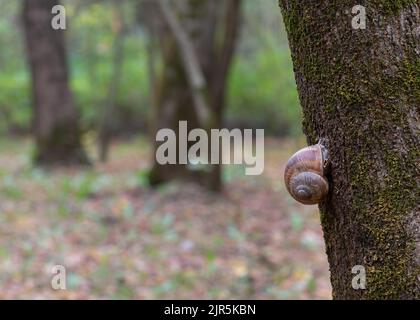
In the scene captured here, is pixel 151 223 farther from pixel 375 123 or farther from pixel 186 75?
pixel 375 123

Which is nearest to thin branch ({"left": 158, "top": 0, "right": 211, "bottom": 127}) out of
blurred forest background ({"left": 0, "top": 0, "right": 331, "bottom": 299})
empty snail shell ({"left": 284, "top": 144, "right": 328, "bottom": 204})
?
blurred forest background ({"left": 0, "top": 0, "right": 331, "bottom": 299})

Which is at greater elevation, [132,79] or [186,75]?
[132,79]

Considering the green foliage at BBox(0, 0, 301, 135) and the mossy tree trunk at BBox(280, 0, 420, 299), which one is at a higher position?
the green foliage at BBox(0, 0, 301, 135)

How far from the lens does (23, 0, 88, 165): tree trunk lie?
1199 cm

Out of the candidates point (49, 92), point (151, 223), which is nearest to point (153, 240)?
point (151, 223)

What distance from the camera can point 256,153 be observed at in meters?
18.0

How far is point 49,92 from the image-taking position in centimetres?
1216

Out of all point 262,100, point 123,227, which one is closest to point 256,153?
point 262,100

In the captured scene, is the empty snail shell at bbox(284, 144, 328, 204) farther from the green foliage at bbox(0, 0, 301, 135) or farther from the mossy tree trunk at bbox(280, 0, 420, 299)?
the green foliage at bbox(0, 0, 301, 135)

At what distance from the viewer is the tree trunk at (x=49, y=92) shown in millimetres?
11992

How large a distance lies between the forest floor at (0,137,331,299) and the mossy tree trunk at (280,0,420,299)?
12.3ft

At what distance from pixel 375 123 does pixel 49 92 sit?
11233 millimetres

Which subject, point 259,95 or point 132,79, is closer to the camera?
point 259,95

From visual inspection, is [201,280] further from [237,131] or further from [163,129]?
[237,131]
